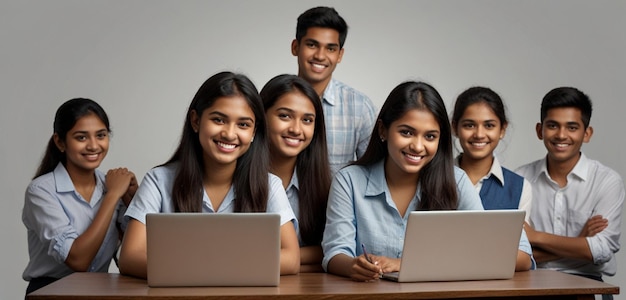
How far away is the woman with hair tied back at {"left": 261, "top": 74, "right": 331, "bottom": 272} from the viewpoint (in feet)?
11.5

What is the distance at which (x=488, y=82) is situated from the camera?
18.7 feet

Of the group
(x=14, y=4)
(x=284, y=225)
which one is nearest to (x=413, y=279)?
(x=284, y=225)

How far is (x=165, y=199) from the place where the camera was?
3154 millimetres

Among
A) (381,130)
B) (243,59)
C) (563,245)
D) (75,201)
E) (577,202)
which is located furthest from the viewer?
(243,59)

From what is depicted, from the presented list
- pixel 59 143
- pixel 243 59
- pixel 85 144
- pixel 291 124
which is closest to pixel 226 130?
pixel 291 124

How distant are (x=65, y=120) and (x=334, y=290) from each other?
1.55m

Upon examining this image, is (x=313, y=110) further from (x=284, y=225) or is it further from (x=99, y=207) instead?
(x=99, y=207)

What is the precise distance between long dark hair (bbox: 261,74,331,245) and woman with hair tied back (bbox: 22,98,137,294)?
0.65 meters

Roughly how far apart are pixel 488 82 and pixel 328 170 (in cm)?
239

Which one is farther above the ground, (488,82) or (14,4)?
(14,4)

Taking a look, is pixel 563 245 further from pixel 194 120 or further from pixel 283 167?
pixel 194 120

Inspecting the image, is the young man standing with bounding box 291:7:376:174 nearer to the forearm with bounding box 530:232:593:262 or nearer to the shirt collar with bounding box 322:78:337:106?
the shirt collar with bounding box 322:78:337:106

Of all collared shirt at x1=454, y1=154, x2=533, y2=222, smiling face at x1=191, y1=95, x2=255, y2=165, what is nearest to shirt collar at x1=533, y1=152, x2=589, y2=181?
collared shirt at x1=454, y1=154, x2=533, y2=222

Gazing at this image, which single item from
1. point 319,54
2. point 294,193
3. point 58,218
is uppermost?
point 319,54
